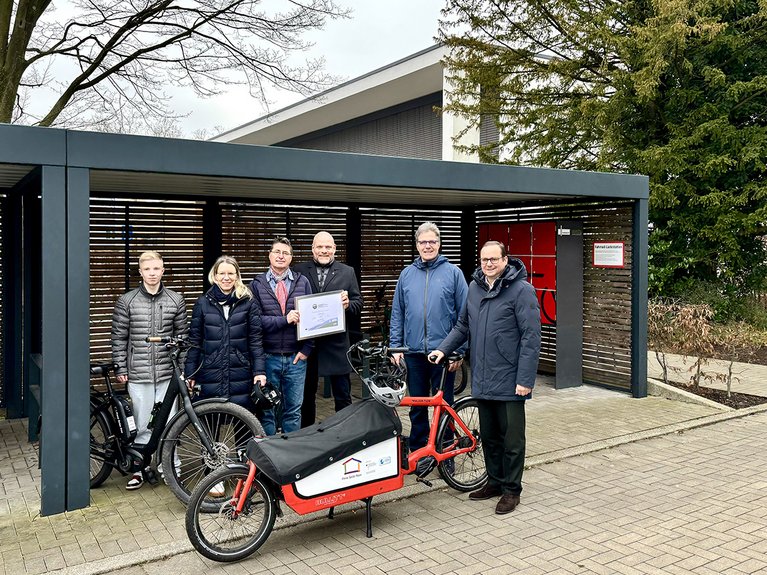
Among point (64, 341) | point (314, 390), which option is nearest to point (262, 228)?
point (314, 390)

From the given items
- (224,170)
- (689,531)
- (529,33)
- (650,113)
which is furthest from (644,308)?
(529,33)

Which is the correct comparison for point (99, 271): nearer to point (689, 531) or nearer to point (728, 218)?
point (689, 531)

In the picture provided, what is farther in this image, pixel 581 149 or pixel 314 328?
pixel 581 149

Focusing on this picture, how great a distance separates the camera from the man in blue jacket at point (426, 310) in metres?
5.30

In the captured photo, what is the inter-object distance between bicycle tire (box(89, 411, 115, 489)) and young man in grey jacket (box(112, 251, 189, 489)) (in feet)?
0.67

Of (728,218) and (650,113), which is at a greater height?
(650,113)

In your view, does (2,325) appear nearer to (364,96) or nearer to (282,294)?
(282,294)

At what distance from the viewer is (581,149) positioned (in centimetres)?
1755

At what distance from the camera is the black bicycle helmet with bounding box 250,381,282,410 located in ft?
16.4

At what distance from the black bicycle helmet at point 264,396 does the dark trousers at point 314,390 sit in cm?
63

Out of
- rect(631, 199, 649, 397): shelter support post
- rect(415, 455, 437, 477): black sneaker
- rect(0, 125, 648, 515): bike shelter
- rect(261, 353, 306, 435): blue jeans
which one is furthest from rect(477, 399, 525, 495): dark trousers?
rect(631, 199, 649, 397): shelter support post

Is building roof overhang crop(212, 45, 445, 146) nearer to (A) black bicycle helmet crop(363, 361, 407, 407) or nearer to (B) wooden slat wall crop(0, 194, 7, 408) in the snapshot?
(B) wooden slat wall crop(0, 194, 7, 408)

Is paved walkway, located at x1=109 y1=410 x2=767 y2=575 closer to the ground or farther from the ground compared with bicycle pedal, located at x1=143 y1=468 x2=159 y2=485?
closer to the ground

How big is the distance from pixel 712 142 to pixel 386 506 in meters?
12.5
